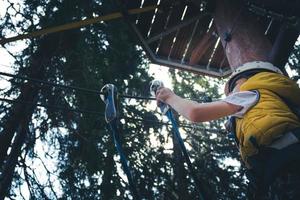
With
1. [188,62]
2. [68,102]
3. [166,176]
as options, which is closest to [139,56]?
[68,102]

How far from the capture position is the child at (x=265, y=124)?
1621 millimetres

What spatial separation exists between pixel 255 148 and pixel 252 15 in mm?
2287

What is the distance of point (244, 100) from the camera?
182 centimetres

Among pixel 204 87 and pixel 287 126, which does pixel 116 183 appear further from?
pixel 287 126

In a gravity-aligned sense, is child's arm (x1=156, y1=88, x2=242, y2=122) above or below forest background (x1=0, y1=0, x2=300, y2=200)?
below

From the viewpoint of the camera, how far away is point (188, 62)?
5.17m

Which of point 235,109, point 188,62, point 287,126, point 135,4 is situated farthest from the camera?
point 188,62

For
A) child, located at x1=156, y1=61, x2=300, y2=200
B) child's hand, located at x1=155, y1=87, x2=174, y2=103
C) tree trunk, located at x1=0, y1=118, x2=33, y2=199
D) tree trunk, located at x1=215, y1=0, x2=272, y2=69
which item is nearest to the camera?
child, located at x1=156, y1=61, x2=300, y2=200

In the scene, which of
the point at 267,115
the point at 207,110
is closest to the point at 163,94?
the point at 207,110

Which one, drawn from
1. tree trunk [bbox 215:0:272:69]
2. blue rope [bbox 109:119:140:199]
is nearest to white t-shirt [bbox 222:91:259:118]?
blue rope [bbox 109:119:140:199]

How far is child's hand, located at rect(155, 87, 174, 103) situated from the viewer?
80.4 inches

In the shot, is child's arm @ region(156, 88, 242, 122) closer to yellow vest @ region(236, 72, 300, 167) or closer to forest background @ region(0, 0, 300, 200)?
yellow vest @ region(236, 72, 300, 167)

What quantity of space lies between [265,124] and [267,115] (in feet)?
0.20

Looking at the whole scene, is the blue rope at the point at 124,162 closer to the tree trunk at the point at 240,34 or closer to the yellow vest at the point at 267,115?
the yellow vest at the point at 267,115
